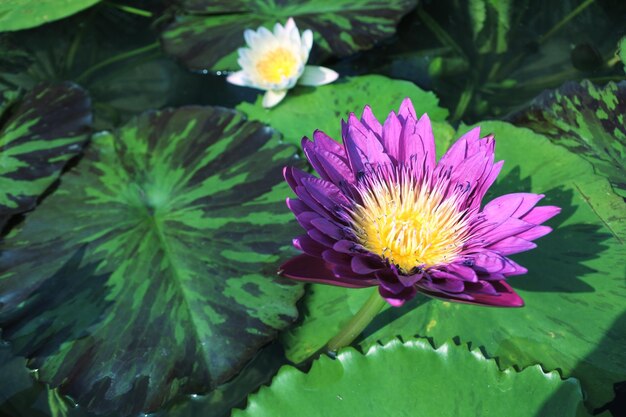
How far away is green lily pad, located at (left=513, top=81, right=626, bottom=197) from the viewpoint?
2.00 meters

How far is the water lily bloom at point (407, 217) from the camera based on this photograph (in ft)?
4.37

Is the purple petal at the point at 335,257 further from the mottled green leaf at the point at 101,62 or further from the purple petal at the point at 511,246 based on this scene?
the mottled green leaf at the point at 101,62

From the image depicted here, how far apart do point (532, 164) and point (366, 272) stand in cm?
84

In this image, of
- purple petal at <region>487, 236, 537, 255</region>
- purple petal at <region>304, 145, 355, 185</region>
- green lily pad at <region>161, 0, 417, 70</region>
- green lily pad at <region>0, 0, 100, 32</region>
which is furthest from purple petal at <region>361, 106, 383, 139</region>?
green lily pad at <region>0, 0, 100, 32</region>

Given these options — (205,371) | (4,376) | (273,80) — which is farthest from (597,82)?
(4,376)

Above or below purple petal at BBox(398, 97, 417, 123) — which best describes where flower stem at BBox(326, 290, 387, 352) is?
below

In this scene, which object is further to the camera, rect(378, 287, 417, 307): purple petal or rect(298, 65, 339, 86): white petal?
rect(298, 65, 339, 86): white petal

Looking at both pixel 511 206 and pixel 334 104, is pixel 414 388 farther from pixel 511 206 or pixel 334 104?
pixel 334 104

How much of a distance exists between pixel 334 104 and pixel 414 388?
49.7 inches

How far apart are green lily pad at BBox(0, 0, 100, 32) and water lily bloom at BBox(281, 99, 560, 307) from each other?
5.89 feet

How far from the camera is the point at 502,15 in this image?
291 cm

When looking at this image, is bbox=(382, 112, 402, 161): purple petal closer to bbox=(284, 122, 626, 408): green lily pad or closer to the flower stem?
the flower stem

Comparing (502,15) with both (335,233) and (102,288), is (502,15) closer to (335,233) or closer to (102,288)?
(335,233)

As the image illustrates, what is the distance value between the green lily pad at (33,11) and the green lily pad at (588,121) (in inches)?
76.8
